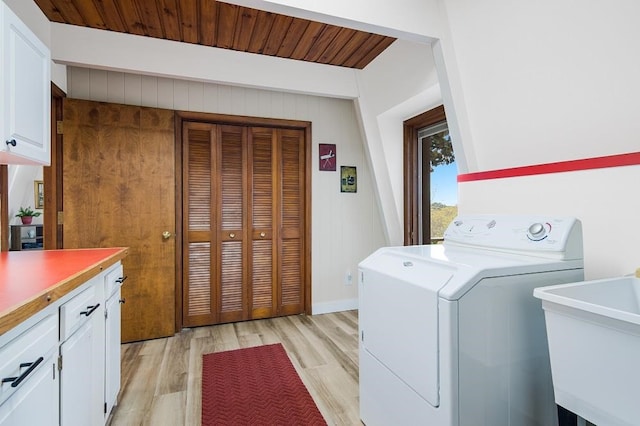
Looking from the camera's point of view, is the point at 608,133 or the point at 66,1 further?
the point at 66,1

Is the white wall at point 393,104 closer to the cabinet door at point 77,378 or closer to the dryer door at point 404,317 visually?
the dryer door at point 404,317

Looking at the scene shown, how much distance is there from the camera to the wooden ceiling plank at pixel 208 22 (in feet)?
7.15

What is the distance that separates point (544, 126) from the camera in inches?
63.0

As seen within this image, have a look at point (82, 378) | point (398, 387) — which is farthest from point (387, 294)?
point (82, 378)

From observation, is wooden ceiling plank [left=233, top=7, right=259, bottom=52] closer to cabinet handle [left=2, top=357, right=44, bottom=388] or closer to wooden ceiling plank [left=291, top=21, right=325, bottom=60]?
wooden ceiling plank [left=291, top=21, right=325, bottom=60]

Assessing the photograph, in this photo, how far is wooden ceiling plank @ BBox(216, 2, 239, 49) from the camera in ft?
7.22

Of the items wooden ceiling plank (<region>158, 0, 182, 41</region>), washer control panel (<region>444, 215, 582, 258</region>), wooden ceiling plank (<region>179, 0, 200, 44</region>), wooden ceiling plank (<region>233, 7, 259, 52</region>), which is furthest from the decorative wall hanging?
washer control panel (<region>444, 215, 582, 258</region>)

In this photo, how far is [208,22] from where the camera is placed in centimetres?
241

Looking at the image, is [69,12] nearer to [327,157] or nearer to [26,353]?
[327,157]

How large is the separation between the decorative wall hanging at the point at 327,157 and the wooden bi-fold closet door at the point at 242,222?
20cm

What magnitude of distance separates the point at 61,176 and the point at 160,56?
4.18ft

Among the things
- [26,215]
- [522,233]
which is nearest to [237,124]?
[522,233]

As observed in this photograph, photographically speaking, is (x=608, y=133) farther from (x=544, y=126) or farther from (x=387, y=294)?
(x=387, y=294)

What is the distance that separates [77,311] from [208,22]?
2.14 metres
